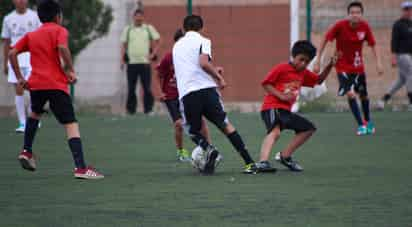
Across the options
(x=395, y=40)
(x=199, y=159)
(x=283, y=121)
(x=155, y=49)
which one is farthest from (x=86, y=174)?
(x=395, y=40)

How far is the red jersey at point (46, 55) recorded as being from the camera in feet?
33.6

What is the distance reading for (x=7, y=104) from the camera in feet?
73.0

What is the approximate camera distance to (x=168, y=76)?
12266mm

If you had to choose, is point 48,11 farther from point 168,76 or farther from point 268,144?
point 268,144

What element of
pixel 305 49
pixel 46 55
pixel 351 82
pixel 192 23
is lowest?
pixel 351 82

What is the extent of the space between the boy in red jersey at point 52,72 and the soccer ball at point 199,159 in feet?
3.09

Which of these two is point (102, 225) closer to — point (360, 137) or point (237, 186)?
point (237, 186)

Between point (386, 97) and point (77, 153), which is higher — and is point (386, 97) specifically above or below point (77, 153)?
below

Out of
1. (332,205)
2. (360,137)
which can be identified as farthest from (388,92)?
(332,205)

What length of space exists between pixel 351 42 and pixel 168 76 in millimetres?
4124

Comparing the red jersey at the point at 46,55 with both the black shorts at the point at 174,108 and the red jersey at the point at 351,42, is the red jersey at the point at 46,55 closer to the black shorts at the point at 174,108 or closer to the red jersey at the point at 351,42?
the black shorts at the point at 174,108

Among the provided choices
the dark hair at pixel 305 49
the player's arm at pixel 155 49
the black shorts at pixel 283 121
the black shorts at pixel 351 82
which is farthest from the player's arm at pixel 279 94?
the player's arm at pixel 155 49

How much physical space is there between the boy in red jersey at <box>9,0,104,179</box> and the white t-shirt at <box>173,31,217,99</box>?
1.09 m

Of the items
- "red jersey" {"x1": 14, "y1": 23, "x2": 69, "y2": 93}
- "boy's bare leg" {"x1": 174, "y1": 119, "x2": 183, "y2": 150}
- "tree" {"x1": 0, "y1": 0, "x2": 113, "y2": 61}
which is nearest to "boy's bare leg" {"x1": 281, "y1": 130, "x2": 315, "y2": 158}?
"boy's bare leg" {"x1": 174, "y1": 119, "x2": 183, "y2": 150}
